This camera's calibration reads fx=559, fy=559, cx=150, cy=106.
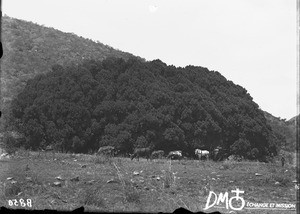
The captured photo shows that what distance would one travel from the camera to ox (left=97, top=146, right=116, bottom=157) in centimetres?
1242

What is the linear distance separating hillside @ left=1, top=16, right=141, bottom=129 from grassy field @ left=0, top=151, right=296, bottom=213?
19.8ft

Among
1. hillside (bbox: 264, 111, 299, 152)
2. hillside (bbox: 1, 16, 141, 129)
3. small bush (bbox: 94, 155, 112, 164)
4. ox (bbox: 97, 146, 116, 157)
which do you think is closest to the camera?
small bush (bbox: 94, 155, 112, 164)

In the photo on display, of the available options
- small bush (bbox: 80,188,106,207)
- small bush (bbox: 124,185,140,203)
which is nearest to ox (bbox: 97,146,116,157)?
small bush (bbox: 124,185,140,203)

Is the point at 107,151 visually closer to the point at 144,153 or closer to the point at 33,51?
the point at 144,153

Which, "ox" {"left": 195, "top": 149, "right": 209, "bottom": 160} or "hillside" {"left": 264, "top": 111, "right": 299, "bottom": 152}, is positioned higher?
"hillside" {"left": 264, "top": 111, "right": 299, "bottom": 152}

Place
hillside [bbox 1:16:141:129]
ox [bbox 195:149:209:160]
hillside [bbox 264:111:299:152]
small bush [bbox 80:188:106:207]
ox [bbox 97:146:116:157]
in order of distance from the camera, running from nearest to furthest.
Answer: small bush [bbox 80:188:106:207] → ox [bbox 97:146:116:157] → ox [bbox 195:149:209:160] → hillside [bbox 264:111:299:152] → hillside [bbox 1:16:141:129]

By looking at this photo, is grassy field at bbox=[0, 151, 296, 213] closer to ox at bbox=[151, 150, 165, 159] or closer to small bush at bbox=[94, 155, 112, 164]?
small bush at bbox=[94, 155, 112, 164]

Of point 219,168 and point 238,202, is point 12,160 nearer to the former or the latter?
point 219,168

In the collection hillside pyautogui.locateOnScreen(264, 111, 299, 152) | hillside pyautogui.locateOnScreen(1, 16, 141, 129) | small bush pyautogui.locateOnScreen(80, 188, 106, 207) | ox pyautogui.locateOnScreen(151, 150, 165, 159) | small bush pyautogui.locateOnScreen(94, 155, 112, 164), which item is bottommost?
small bush pyautogui.locateOnScreen(80, 188, 106, 207)

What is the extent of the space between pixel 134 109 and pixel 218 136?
6.94 ft

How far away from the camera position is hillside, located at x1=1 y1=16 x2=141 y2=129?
1900cm

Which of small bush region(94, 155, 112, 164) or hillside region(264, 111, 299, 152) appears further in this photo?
hillside region(264, 111, 299, 152)

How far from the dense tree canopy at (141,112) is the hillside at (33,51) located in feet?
10.3

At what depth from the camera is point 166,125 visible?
1312 centimetres
